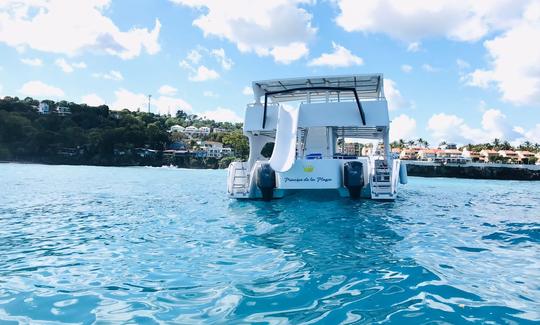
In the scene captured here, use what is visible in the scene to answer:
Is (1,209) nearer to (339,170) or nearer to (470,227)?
(339,170)

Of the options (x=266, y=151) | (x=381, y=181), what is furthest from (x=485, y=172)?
(x=381, y=181)

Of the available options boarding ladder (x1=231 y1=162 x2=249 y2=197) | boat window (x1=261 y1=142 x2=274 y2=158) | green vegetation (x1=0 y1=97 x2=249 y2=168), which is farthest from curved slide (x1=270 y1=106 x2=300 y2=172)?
green vegetation (x1=0 y1=97 x2=249 y2=168)

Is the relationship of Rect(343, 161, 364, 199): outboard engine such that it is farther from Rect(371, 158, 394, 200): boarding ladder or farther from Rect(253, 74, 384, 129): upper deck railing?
Rect(253, 74, 384, 129): upper deck railing

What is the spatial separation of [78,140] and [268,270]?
94623 millimetres

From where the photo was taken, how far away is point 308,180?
42.9 ft

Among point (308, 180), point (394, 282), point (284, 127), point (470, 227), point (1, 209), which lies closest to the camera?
point (394, 282)

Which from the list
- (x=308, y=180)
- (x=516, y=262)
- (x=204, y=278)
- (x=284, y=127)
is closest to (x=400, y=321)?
(x=204, y=278)

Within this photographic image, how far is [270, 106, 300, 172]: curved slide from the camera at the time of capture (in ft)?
43.2

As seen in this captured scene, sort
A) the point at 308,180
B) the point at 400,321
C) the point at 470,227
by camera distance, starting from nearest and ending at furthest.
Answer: the point at 400,321 → the point at 470,227 → the point at 308,180

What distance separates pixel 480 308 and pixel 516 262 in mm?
2625

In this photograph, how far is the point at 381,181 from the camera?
13.6 metres

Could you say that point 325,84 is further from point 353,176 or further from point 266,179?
point 266,179

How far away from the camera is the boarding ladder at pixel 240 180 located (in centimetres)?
1411

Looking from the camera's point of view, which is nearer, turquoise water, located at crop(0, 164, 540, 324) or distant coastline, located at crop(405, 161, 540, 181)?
turquoise water, located at crop(0, 164, 540, 324)
